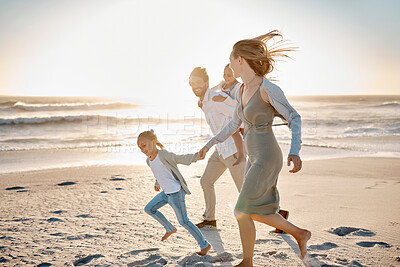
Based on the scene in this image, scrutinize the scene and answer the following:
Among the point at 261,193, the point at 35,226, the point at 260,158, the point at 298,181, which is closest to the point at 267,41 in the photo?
the point at 260,158

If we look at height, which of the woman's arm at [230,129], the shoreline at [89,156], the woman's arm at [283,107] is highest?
the woman's arm at [283,107]

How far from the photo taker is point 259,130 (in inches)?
116

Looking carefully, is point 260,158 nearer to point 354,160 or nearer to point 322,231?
→ point 322,231

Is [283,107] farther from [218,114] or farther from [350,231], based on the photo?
[350,231]

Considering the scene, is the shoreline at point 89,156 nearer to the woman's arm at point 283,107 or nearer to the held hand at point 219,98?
the held hand at point 219,98

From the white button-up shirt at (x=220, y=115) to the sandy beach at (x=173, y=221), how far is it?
1.01m

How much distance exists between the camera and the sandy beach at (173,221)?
11.7ft

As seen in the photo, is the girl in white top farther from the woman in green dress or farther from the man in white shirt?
the man in white shirt

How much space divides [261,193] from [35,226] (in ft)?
10.4

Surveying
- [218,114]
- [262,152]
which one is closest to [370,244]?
[262,152]

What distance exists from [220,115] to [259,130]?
1.36 meters

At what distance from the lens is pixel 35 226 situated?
15.0 feet

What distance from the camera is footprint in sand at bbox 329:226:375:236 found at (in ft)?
13.6

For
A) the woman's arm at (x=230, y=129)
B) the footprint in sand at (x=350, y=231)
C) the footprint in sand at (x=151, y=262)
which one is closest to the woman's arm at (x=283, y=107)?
the woman's arm at (x=230, y=129)
